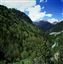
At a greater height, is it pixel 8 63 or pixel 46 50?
pixel 46 50

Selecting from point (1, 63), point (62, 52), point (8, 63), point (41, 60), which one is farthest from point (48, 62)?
point (8, 63)

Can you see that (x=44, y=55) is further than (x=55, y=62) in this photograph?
No

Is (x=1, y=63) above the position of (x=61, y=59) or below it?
below

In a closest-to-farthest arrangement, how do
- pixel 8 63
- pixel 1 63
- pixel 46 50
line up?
pixel 46 50 < pixel 1 63 < pixel 8 63

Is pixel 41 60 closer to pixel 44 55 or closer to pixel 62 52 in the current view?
pixel 44 55

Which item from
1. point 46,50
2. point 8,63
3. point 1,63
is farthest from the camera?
point 8,63

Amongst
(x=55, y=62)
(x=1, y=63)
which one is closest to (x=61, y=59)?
(x=55, y=62)

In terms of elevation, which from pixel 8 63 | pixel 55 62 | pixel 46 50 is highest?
pixel 46 50

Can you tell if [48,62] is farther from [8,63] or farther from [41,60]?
[8,63]

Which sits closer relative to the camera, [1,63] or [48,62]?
[48,62]
